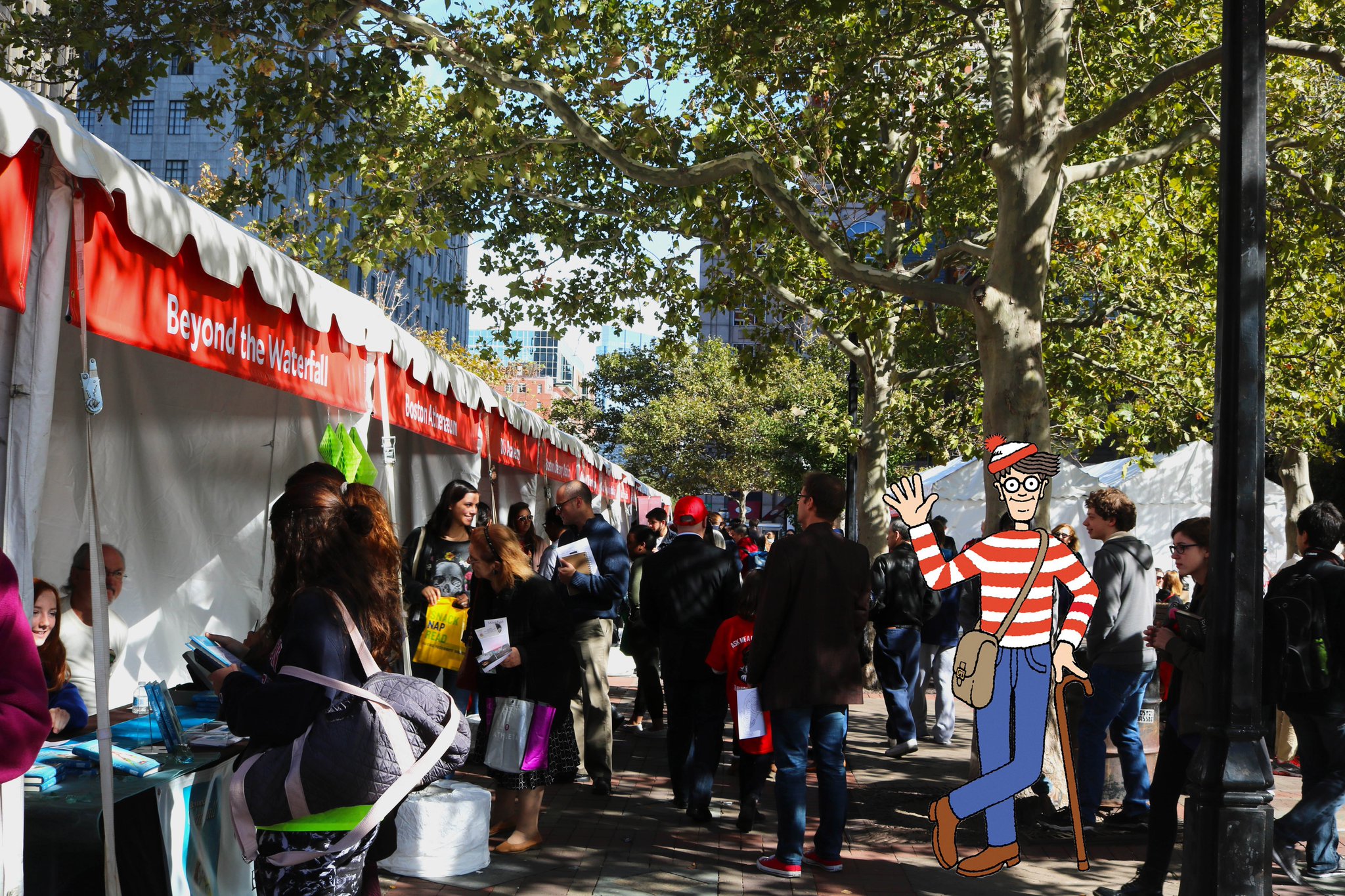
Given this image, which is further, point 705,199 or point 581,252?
point 581,252

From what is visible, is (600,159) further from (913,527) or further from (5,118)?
(5,118)

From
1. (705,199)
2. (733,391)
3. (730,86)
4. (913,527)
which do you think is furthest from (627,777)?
(733,391)

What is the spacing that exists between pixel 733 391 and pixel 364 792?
53377mm

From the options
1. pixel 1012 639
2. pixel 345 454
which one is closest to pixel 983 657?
pixel 1012 639

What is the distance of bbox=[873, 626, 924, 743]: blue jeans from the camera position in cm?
991

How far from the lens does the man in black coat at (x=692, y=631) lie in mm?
7332

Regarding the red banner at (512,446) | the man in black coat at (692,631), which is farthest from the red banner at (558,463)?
the man in black coat at (692,631)

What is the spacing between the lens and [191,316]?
429cm

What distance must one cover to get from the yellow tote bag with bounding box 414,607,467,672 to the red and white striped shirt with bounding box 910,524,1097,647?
320 centimetres

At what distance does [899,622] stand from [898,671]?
44 centimetres

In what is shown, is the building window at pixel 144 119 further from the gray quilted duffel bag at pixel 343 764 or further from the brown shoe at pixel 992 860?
the gray quilted duffel bag at pixel 343 764

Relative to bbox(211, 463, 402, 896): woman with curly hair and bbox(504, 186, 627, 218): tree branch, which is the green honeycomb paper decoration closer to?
bbox(211, 463, 402, 896): woman with curly hair

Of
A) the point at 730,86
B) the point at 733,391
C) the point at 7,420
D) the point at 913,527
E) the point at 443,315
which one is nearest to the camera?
the point at 7,420

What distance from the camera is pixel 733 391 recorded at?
185ft
